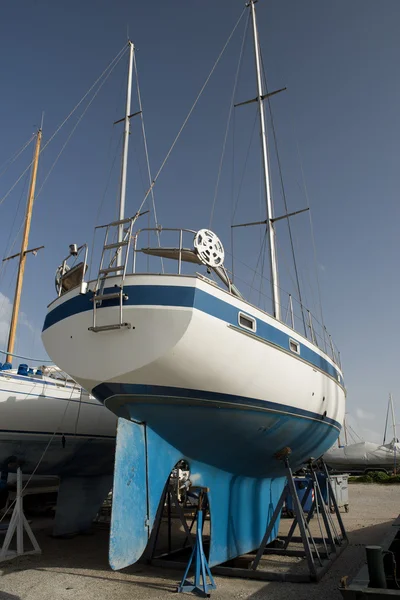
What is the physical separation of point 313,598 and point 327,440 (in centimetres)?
516

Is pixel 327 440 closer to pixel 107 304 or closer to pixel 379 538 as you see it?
pixel 379 538

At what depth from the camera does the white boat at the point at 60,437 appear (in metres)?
10.1

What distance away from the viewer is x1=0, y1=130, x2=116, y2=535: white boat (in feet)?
33.3

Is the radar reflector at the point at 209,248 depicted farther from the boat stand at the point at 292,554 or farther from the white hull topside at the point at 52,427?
the white hull topside at the point at 52,427

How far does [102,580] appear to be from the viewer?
6957mm

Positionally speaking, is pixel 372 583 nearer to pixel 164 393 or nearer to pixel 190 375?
pixel 190 375

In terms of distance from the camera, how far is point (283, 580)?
6695mm

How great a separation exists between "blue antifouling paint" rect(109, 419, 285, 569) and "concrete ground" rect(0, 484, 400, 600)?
0.77 m

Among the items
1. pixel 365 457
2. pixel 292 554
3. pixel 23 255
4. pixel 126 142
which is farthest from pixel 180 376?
pixel 365 457

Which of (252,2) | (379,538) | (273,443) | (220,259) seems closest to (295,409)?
(273,443)

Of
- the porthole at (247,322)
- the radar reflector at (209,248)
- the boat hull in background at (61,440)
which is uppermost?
the radar reflector at (209,248)

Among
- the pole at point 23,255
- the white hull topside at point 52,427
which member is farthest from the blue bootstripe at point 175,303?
the pole at point 23,255

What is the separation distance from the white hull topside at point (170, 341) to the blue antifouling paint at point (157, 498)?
935mm

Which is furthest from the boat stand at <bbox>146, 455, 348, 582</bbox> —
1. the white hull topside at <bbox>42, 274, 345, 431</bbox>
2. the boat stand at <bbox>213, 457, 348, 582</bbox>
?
the white hull topside at <bbox>42, 274, 345, 431</bbox>
